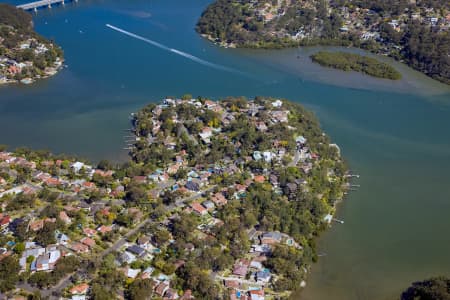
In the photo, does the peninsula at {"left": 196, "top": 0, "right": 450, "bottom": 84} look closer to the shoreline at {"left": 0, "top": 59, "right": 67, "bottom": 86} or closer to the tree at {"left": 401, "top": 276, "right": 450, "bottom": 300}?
the shoreline at {"left": 0, "top": 59, "right": 67, "bottom": 86}

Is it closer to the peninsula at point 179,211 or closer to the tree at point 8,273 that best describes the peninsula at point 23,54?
the peninsula at point 179,211

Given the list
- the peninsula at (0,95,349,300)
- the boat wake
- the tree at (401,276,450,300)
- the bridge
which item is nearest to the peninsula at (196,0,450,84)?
the boat wake

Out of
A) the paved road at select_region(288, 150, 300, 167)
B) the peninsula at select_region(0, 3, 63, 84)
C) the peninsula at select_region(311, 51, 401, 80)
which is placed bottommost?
the paved road at select_region(288, 150, 300, 167)

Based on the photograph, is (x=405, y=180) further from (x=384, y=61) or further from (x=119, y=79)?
(x=119, y=79)

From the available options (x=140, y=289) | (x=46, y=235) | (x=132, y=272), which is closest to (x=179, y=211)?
(x=132, y=272)

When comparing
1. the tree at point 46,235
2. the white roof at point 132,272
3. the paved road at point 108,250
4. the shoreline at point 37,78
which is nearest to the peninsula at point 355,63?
the paved road at point 108,250

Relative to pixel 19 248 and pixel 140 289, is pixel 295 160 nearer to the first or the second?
pixel 140 289
